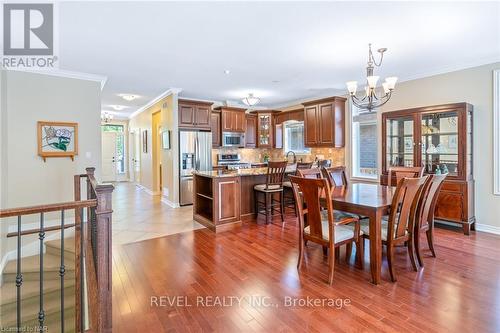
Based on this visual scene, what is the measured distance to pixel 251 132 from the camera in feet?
25.7

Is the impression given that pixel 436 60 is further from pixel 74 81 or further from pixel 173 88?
pixel 74 81

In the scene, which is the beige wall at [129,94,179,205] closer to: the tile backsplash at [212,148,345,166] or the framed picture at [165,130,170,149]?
the framed picture at [165,130,170,149]

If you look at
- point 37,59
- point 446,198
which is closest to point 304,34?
point 446,198

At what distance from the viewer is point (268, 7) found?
2.53 metres

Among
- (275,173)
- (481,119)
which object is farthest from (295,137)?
(481,119)

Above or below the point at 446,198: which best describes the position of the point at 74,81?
above

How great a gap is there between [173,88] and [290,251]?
4.21 metres

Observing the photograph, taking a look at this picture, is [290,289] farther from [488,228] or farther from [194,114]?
[194,114]

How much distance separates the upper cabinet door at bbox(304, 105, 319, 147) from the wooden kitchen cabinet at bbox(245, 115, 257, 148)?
174cm

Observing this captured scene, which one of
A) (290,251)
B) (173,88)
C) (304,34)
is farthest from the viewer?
(173,88)

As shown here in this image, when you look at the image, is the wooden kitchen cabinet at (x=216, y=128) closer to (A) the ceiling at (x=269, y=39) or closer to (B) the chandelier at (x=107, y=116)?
(A) the ceiling at (x=269, y=39)

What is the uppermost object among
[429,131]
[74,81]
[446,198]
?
[74,81]

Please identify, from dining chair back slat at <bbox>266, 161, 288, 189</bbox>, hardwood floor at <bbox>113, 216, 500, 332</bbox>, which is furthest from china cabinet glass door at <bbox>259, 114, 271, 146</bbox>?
hardwood floor at <bbox>113, 216, 500, 332</bbox>

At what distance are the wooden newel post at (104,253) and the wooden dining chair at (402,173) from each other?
3.56m
